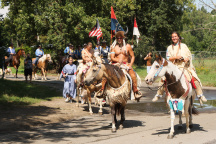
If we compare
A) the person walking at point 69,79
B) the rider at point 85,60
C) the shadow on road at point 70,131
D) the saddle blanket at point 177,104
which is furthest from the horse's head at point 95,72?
the person walking at point 69,79

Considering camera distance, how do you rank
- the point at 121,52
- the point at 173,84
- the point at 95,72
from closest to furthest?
the point at 173,84 → the point at 95,72 → the point at 121,52

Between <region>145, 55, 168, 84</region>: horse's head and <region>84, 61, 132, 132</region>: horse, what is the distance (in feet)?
4.82

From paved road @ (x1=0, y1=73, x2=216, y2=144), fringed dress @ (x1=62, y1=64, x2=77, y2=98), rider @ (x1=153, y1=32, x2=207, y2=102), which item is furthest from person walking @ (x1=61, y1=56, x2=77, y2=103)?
rider @ (x1=153, y1=32, x2=207, y2=102)

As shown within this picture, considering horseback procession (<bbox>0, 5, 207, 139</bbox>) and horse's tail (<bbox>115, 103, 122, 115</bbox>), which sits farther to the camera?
horse's tail (<bbox>115, 103, 122, 115</bbox>)

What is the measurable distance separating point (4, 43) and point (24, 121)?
659cm

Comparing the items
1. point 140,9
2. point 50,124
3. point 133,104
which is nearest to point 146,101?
point 133,104

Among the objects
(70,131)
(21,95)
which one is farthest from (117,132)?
(21,95)

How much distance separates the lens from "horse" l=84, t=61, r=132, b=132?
32.5 feet

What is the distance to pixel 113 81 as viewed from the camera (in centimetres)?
1017

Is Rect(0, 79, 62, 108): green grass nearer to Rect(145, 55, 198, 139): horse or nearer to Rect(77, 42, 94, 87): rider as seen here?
Rect(77, 42, 94, 87): rider

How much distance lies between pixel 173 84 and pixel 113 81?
1.83 m

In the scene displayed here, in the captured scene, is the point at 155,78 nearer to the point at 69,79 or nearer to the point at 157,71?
the point at 157,71

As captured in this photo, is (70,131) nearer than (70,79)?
Yes

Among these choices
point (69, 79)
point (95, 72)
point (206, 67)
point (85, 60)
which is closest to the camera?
point (95, 72)
